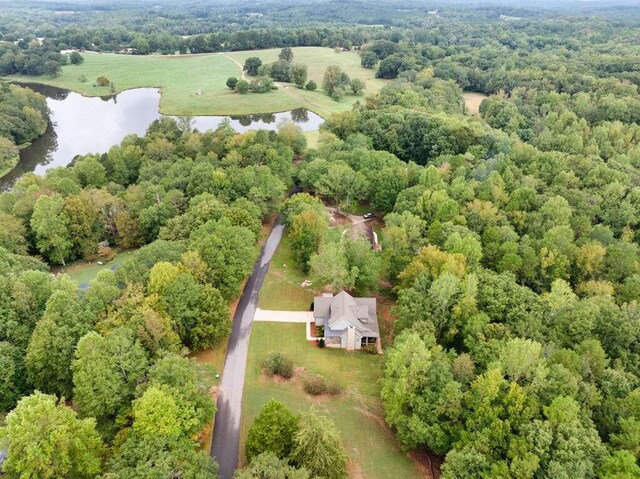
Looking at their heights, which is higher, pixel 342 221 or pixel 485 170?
pixel 485 170

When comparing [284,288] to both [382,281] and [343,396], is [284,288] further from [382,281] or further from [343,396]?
[343,396]

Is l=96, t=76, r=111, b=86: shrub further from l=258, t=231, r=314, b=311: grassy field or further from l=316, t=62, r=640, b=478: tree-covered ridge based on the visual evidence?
l=258, t=231, r=314, b=311: grassy field

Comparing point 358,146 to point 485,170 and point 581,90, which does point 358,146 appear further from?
point 581,90

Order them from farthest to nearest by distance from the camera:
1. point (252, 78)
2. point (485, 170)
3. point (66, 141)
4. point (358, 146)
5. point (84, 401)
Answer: point (252, 78)
point (66, 141)
point (358, 146)
point (485, 170)
point (84, 401)

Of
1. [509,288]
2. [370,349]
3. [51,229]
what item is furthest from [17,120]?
[509,288]

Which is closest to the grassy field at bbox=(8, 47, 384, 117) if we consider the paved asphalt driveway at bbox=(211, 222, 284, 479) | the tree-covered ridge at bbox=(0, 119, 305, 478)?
the tree-covered ridge at bbox=(0, 119, 305, 478)

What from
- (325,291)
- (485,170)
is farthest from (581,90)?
(325,291)
